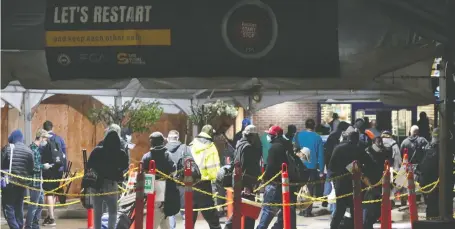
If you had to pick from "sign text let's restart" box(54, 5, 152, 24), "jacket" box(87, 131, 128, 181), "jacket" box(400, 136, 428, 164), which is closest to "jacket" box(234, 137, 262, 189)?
"jacket" box(87, 131, 128, 181)

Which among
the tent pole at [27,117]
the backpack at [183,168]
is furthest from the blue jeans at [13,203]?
the tent pole at [27,117]

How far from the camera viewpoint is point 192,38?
808cm

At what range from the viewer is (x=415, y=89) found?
960 cm

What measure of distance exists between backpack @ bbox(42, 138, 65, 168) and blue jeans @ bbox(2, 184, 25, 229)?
90.9 inches

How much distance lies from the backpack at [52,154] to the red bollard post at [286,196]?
5194 mm

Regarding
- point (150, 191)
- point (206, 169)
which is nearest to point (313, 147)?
point (206, 169)

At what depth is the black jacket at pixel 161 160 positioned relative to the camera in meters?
11.5

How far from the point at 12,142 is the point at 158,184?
2.89 metres

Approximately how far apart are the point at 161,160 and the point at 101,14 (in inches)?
149

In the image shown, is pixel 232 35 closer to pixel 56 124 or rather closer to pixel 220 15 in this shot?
pixel 220 15

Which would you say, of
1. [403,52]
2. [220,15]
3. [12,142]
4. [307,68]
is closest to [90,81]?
[220,15]

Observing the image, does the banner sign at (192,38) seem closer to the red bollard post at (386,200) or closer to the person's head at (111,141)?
the person's head at (111,141)

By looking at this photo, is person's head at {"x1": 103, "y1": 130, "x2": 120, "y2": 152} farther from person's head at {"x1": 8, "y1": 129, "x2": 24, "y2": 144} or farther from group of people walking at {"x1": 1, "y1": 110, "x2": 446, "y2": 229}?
person's head at {"x1": 8, "y1": 129, "x2": 24, "y2": 144}

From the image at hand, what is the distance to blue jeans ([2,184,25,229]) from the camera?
40.8 feet
